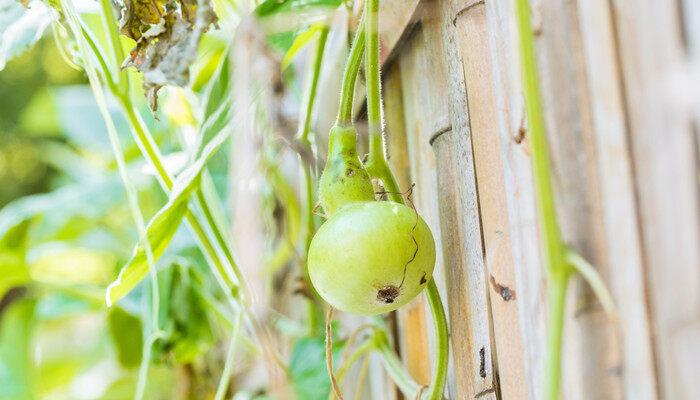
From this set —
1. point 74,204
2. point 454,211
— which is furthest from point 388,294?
point 74,204

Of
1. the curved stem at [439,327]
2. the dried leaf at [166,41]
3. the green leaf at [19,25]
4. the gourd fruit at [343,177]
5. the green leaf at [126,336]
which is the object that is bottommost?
the green leaf at [126,336]

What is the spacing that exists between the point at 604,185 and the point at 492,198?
0.21 metres

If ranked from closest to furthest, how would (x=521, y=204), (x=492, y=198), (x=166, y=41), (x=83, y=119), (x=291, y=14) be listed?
(x=521, y=204) → (x=492, y=198) → (x=166, y=41) → (x=291, y=14) → (x=83, y=119)

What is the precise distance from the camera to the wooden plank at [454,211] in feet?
2.15

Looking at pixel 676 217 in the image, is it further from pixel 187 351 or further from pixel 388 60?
pixel 187 351

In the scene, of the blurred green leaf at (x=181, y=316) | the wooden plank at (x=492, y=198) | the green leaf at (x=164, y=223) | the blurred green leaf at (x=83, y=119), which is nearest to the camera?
the wooden plank at (x=492, y=198)

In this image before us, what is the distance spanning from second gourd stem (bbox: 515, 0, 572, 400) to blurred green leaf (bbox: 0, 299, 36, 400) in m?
1.12

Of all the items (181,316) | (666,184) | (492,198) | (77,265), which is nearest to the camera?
(666,184)

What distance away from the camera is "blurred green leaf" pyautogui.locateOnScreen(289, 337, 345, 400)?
105 cm

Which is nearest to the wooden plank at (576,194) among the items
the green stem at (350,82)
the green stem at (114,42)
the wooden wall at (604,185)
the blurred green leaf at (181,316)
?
the wooden wall at (604,185)

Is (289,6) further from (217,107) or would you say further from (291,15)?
(217,107)

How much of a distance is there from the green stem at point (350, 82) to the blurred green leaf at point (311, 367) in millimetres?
468

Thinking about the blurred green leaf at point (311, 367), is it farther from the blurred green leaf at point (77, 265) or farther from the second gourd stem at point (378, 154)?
the blurred green leaf at point (77, 265)

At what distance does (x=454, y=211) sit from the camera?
2.32 ft
